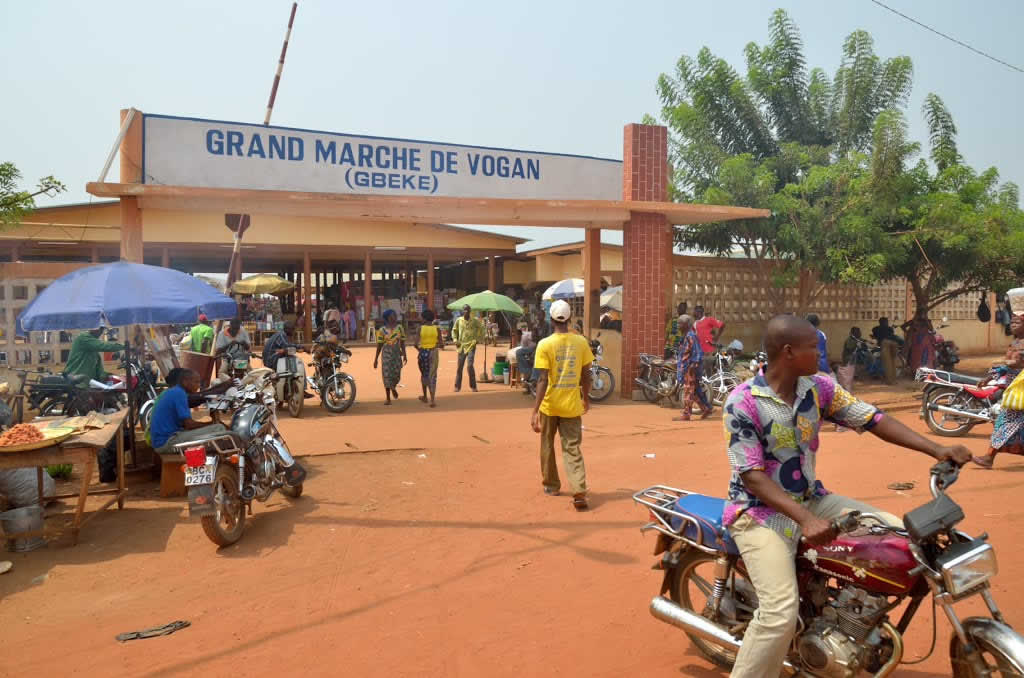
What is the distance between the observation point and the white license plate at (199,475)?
17.2ft

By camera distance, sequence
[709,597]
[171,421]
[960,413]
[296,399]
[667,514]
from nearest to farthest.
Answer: [709,597] < [667,514] < [171,421] < [960,413] < [296,399]

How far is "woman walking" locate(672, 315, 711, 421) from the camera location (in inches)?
443

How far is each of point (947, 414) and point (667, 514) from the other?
7.55 m

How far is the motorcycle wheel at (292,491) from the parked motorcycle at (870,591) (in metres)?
4.13

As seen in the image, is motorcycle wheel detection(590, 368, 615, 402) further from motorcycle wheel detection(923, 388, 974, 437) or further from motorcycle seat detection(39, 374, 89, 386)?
motorcycle seat detection(39, 374, 89, 386)

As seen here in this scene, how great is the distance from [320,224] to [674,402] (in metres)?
15.2

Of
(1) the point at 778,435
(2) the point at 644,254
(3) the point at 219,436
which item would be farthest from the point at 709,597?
(2) the point at 644,254

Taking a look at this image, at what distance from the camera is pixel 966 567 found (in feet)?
8.50

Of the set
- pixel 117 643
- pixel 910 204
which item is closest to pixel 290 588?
pixel 117 643

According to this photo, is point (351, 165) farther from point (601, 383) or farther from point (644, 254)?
point (601, 383)

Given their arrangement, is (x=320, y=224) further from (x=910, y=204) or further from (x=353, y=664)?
(x=353, y=664)

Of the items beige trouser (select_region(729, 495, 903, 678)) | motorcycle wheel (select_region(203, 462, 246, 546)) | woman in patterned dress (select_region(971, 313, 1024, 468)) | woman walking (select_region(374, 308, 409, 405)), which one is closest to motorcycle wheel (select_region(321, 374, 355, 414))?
woman walking (select_region(374, 308, 409, 405))

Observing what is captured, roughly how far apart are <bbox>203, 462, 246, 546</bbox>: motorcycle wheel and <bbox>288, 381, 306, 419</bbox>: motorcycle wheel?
571cm

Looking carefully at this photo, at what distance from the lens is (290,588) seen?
4645 millimetres
